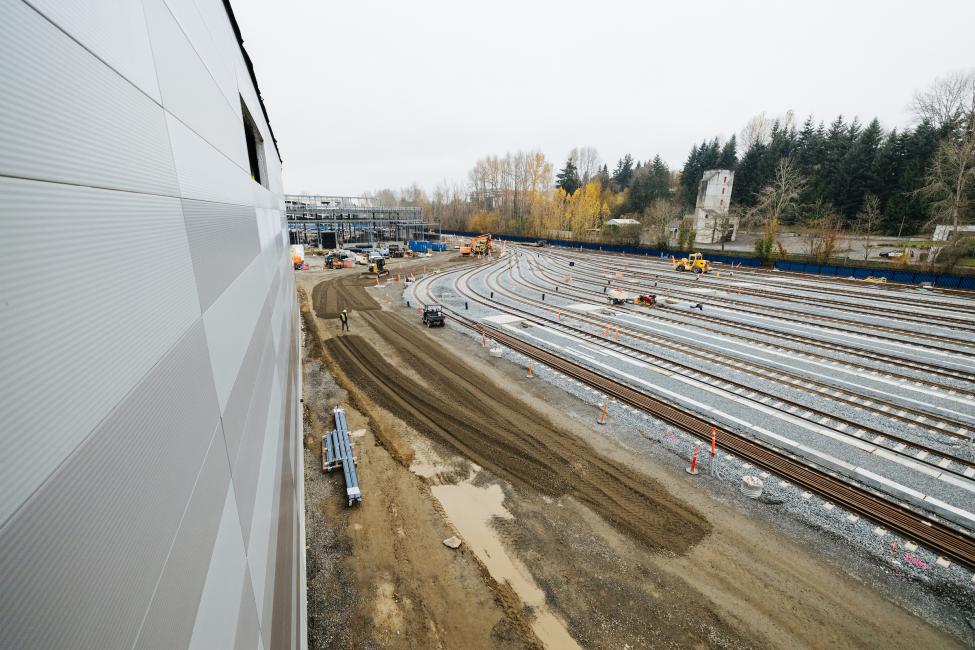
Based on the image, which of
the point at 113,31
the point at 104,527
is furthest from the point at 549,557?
the point at 113,31

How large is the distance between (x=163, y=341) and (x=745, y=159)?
90.9 meters

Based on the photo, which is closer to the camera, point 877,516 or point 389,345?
point 877,516

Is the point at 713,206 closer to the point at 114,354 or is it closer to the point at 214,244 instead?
the point at 214,244

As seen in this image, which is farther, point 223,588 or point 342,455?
point 342,455

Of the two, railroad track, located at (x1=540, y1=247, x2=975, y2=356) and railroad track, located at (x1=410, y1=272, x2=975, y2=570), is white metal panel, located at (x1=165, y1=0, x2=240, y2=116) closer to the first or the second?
railroad track, located at (x1=410, y1=272, x2=975, y2=570)

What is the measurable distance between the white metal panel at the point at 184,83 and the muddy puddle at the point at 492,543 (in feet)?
28.1

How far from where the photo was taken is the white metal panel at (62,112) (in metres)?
1.47

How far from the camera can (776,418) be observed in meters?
13.0

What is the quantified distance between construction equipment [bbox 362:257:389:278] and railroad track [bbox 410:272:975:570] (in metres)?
31.0

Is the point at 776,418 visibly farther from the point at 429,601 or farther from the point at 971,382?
the point at 429,601

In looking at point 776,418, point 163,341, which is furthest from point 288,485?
point 776,418

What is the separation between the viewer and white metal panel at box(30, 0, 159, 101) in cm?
194

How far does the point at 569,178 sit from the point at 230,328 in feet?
364

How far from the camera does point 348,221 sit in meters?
66.4
